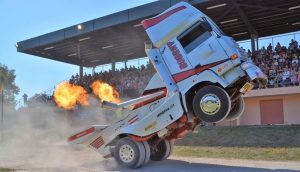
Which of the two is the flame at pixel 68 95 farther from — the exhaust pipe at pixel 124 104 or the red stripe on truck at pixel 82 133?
the exhaust pipe at pixel 124 104

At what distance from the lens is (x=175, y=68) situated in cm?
864

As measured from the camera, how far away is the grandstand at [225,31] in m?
18.9

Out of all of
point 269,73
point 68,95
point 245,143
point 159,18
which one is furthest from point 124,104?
point 269,73

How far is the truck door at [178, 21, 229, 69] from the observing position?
801 centimetres

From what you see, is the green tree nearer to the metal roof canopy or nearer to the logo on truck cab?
the metal roof canopy

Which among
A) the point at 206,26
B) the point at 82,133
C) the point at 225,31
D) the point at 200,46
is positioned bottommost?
the point at 82,133

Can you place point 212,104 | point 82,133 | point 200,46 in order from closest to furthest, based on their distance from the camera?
point 212,104
point 200,46
point 82,133

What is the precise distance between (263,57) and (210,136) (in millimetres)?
9091

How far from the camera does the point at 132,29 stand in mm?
25719

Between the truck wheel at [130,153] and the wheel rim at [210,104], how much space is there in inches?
93.5

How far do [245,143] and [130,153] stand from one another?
603 centimetres

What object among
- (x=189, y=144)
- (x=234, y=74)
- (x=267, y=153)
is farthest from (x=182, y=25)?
(x=189, y=144)

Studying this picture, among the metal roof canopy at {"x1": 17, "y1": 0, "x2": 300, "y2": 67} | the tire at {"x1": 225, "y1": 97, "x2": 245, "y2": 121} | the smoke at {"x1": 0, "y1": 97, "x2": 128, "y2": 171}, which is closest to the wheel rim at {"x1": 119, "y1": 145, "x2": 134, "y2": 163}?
the smoke at {"x1": 0, "y1": 97, "x2": 128, "y2": 171}

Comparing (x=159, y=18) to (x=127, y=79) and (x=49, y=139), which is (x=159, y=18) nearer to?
(x=49, y=139)
